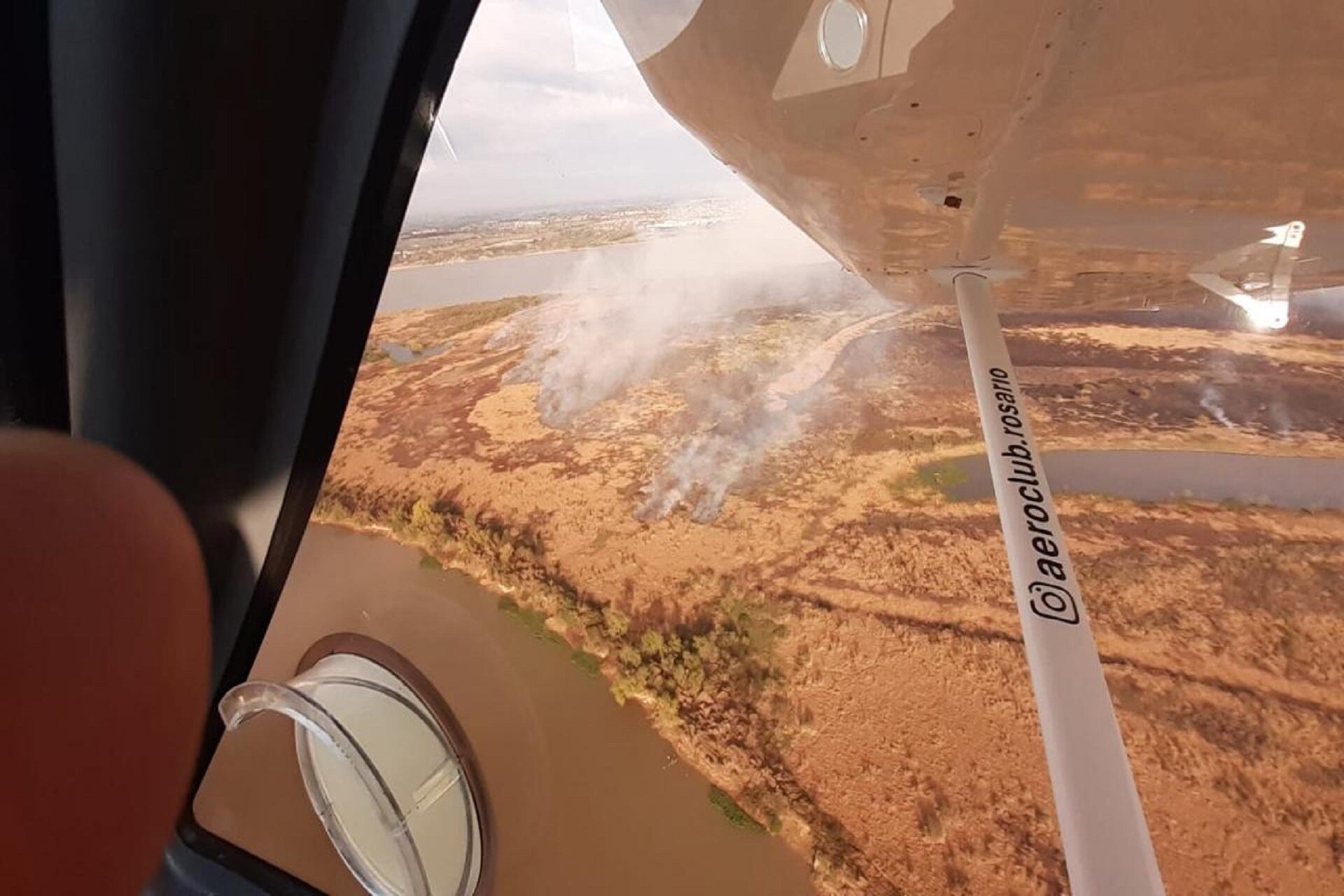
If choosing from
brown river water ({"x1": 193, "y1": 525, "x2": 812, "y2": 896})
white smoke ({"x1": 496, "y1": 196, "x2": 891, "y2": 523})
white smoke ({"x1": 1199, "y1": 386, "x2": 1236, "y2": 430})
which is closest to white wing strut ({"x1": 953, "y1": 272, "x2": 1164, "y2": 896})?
brown river water ({"x1": 193, "y1": 525, "x2": 812, "y2": 896})

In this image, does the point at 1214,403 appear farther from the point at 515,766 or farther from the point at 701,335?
the point at 515,766

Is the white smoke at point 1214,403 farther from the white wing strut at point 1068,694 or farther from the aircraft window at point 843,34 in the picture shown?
the aircraft window at point 843,34

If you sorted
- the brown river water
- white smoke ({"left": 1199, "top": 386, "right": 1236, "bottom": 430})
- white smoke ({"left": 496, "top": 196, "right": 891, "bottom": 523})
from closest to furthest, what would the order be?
the brown river water → white smoke ({"left": 1199, "top": 386, "right": 1236, "bottom": 430}) → white smoke ({"left": 496, "top": 196, "right": 891, "bottom": 523})

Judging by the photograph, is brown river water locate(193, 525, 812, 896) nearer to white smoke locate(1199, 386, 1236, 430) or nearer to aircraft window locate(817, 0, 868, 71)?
aircraft window locate(817, 0, 868, 71)

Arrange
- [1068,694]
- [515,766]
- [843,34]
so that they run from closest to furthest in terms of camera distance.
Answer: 1. [843,34]
2. [1068,694]
3. [515,766]

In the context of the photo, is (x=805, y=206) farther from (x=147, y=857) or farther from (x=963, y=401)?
(x=963, y=401)

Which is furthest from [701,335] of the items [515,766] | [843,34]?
[843,34]

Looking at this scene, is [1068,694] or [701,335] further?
[701,335]
